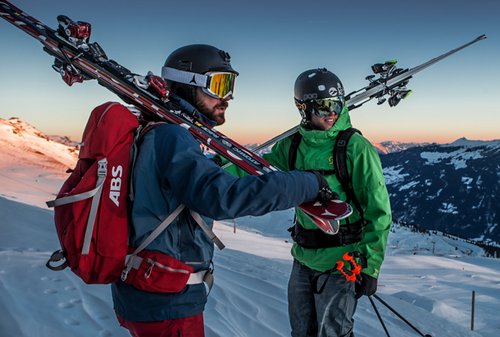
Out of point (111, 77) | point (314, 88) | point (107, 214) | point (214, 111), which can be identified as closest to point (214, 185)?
point (107, 214)

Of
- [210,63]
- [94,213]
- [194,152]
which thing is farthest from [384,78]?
[94,213]

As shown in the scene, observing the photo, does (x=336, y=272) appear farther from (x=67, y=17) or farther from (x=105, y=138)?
(x=67, y=17)

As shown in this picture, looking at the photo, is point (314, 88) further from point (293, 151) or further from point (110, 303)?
point (110, 303)

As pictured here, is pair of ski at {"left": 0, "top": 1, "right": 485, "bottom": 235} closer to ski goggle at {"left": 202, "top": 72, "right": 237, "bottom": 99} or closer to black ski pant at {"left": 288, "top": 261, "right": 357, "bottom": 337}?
ski goggle at {"left": 202, "top": 72, "right": 237, "bottom": 99}

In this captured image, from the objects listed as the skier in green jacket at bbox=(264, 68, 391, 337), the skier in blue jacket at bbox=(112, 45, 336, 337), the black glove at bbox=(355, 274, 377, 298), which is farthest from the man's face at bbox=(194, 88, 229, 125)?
the black glove at bbox=(355, 274, 377, 298)

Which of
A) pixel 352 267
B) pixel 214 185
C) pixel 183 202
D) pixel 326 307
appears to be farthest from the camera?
pixel 326 307

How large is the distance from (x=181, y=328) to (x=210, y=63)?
5.52 feet

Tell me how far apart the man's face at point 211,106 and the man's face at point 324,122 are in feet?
4.19

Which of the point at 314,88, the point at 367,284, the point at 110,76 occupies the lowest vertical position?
the point at 367,284

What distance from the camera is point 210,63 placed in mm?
2705

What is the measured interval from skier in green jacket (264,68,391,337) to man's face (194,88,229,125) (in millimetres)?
1184

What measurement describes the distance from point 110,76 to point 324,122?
1.93m

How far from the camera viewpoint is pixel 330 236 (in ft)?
11.4

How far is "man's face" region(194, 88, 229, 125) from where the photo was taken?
2.67m
